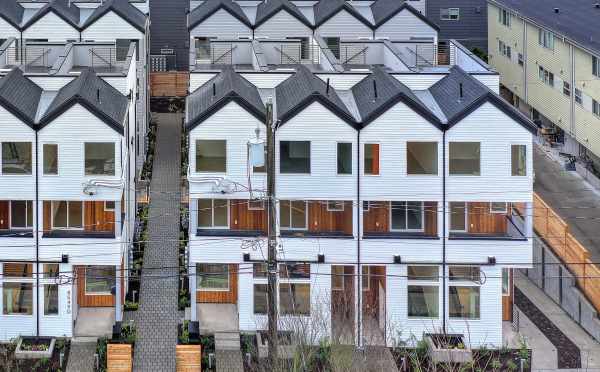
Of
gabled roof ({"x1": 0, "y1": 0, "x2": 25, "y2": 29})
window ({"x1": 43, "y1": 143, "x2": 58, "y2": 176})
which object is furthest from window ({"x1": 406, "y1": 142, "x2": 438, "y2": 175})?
gabled roof ({"x1": 0, "y1": 0, "x2": 25, "y2": 29})

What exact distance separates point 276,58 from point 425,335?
2000cm

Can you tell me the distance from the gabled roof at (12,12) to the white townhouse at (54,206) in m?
19.1

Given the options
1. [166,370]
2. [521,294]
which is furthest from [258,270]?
[521,294]

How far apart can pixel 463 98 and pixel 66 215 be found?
1521 cm

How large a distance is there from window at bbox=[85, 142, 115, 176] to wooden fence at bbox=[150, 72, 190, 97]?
2952 centimetres

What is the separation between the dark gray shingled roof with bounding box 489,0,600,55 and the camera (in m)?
58.5

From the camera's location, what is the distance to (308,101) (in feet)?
140

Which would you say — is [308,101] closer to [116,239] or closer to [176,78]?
[116,239]

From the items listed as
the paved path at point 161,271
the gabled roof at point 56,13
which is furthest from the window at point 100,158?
the gabled roof at point 56,13

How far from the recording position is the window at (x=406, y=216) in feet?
142

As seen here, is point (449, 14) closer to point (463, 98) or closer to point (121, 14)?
point (121, 14)

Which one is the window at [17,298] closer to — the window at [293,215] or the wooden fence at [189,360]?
the wooden fence at [189,360]

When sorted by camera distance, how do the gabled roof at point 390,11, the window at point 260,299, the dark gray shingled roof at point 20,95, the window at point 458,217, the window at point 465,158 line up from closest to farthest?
the dark gray shingled roof at point 20,95, the window at point 465,158, the window at point 260,299, the window at point 458,217, the gabled roof at point 390,11

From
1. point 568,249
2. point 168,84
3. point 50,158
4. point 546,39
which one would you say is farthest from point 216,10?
point 568,249
